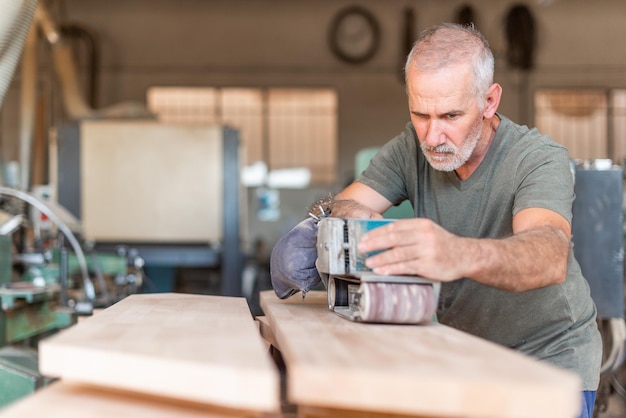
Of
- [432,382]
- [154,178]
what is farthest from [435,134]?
[154,178]

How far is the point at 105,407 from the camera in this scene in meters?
0.92

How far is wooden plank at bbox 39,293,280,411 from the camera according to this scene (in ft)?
2.61

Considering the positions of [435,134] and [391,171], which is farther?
[391,171]

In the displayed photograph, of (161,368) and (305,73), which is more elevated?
(305,73)

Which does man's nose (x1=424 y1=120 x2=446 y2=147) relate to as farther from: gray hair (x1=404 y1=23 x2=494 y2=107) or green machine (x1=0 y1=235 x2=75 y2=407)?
green machine (x1=0 y1=235 x2=75 y2=407)

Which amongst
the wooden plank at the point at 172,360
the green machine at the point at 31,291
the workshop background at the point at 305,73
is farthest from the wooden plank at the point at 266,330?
the workshop background at the point at 305,73

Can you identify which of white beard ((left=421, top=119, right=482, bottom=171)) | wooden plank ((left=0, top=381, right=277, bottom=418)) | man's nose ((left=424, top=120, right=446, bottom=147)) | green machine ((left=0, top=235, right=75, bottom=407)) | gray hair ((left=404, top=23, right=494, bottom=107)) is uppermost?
gray hair ((left=404, top=23, right=494, bottom=107))

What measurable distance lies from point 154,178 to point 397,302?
12.3 ft

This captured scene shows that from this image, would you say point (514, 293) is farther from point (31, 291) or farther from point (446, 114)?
point (31, 291)

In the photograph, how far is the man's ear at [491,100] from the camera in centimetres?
161

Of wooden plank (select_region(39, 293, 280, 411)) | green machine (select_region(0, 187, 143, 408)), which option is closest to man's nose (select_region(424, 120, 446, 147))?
wooden plank (select_region(39, 293, 280, 411))

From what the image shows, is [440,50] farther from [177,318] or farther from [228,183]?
[228,183]

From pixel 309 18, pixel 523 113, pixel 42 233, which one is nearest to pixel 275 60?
pixel 309 18

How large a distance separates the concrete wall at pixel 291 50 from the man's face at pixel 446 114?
7.88m
